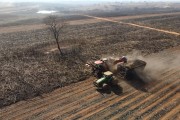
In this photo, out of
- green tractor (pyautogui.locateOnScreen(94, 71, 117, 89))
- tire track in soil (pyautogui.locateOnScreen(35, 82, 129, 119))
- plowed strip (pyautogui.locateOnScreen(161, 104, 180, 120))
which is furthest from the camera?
green tractor (pyautogui.locateOnScreen(94, 71, 117, 89))

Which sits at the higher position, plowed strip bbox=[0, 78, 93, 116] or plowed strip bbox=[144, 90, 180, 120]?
plowed strip bbox=[144, 90, 180, 120]

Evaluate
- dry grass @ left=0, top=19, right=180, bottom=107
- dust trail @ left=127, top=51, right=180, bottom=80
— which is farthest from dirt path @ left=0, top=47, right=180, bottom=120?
dust trail @ left=127, top=51, right=180, bottom=80

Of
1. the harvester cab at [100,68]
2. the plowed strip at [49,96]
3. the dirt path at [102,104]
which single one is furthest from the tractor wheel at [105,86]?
the harvester cab at [100,68]

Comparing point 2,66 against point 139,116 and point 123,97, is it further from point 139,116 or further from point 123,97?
point 139,116

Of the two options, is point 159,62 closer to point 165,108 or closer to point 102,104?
point 165,108

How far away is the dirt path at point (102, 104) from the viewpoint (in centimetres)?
1911

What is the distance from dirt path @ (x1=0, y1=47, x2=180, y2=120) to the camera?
1911 centimetres

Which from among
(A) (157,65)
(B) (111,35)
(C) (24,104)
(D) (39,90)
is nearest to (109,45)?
(B) (111,35)

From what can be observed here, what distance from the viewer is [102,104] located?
20.7m

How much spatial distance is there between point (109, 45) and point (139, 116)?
2423 cm

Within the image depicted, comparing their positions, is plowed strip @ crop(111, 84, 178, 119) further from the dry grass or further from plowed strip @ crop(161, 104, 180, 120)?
the dry grass

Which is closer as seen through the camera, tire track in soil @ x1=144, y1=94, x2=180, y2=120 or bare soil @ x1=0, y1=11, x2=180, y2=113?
tire track in soil @ x1=144, y1=94, x2=180, y2=120

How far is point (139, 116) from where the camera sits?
61.3 ft

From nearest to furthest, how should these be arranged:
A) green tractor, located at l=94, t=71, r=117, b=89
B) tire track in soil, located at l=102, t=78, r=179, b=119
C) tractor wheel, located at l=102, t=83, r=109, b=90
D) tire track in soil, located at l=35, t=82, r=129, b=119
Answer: tire track in soil, located at l=102, t=78, r=179, b=119, tire track in soil, located at l=35, t=82, r=129, b=119, tractor wheel, located at l=102, t=83, r=109, b=90, green tractor, located at l=94, t=71, r=117, b=89
